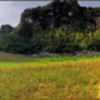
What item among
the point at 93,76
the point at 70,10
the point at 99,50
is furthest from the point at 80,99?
the point at 70,10

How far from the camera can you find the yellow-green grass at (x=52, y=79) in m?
8.30

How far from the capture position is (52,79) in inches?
329

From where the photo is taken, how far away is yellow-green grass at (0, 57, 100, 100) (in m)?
8.30

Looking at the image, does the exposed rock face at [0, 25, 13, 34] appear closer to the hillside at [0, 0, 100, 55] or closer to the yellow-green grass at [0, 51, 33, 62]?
the hillside at [0, 0, 100, 55]

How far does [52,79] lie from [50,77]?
0.21ft

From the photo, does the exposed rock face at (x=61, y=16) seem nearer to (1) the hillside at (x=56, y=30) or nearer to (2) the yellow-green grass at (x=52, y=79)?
(1) the hillside at (x=56, y=30)

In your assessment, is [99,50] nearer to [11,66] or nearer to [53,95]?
[53,95]

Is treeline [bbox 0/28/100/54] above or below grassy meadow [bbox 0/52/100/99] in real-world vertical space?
above

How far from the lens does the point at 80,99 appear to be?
27.0 ft

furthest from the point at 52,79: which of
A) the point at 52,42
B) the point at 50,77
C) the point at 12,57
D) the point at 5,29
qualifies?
the point at 5,29

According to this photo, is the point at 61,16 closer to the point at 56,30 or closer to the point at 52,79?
the point at 56,30

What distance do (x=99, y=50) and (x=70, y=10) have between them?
102cm

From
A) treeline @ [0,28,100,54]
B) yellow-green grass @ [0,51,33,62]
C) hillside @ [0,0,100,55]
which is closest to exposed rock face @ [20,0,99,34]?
hillside @ [0,0,100,55]

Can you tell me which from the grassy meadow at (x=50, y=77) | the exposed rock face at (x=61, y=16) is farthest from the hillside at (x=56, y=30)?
the grassy meadow at (x=50, y=77)
